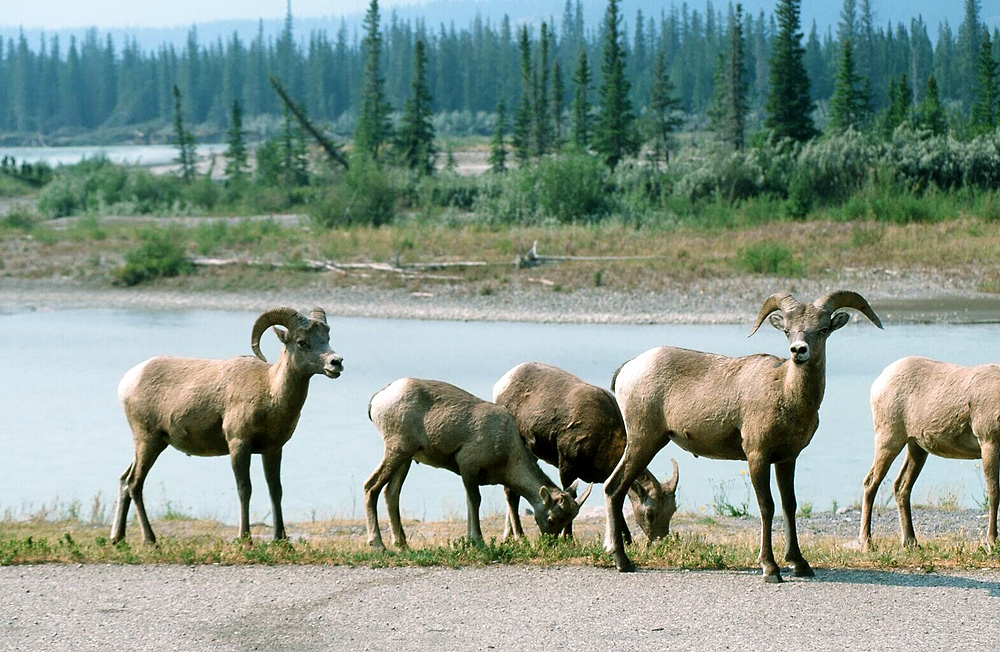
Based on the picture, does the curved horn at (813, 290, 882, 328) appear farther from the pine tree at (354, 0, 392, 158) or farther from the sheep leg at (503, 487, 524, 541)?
the pine tree at (354, 0, 392, 158)

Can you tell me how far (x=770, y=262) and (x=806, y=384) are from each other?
26179 mm

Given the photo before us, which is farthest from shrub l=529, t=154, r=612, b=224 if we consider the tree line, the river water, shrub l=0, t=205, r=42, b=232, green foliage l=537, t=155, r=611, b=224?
the tree line

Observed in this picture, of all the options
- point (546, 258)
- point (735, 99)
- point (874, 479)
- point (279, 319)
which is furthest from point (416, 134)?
point (279, 319)

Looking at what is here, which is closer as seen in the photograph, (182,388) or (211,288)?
(182,388)

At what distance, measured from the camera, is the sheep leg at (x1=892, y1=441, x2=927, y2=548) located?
11.3m

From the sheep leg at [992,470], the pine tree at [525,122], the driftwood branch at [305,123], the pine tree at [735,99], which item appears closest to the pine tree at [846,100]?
the pine tree at [735,99]

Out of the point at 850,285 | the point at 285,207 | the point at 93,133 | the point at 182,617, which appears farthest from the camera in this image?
the point at 93,133

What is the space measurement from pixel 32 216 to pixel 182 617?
47947 mm

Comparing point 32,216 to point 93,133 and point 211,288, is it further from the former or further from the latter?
point 93,133

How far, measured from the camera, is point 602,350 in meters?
27.6

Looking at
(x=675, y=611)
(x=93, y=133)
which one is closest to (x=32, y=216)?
(x=675, y=611)

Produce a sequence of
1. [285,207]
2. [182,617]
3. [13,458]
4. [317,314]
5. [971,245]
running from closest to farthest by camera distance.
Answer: [182,617], [317,314], [13,458], [971,245], [285,207]

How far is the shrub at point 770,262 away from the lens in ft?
112

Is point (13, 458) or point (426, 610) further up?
point (426, 610)
